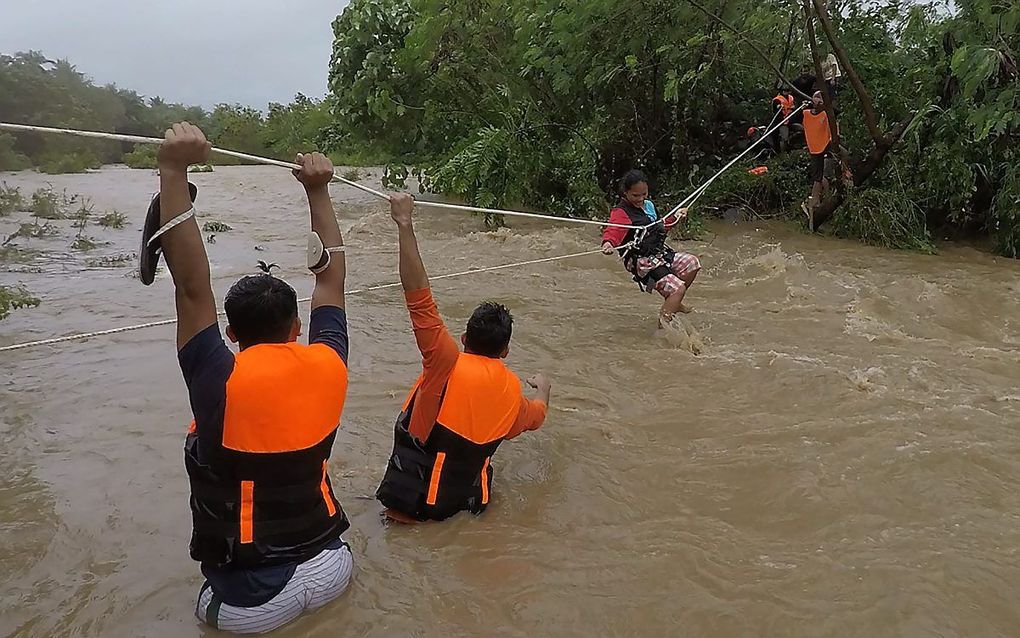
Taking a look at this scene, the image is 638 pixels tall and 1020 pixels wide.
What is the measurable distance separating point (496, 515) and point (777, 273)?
5.52 meters

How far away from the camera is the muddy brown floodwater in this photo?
305cm

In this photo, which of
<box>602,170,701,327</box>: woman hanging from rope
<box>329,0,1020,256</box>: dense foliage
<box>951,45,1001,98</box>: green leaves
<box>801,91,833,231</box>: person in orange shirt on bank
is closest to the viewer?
<box>602,170,701,327</box>: woman hanging from rope

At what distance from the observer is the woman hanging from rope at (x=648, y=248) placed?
253 inches

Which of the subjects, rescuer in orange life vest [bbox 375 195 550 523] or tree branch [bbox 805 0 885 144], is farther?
tree branch [bbox 805 0 885 144]

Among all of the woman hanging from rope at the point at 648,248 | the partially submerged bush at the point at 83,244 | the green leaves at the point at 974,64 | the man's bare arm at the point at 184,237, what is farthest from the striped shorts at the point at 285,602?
the partially submerged bush at the point at 83,244

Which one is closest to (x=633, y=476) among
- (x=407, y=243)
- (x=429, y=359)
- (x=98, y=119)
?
(x=429, y=359)

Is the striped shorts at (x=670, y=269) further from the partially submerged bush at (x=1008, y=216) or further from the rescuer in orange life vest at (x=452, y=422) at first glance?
the partially submerged bush at (x=1008, y=216)

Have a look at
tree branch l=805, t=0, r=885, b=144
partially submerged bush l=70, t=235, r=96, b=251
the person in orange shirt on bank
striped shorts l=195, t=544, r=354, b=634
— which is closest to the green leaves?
tree branch l=805, t=0, r=885, b=144

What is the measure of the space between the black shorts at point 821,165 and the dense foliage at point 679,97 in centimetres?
37

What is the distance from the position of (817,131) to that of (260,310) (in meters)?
8.59

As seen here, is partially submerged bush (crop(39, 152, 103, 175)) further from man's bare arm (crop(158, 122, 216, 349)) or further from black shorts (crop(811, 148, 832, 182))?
man's bare arm (crop(158, 122, 216, 349))

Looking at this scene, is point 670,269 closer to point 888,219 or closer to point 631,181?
point 631,181

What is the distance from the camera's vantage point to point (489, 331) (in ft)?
11.7

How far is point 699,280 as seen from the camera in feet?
27.7
